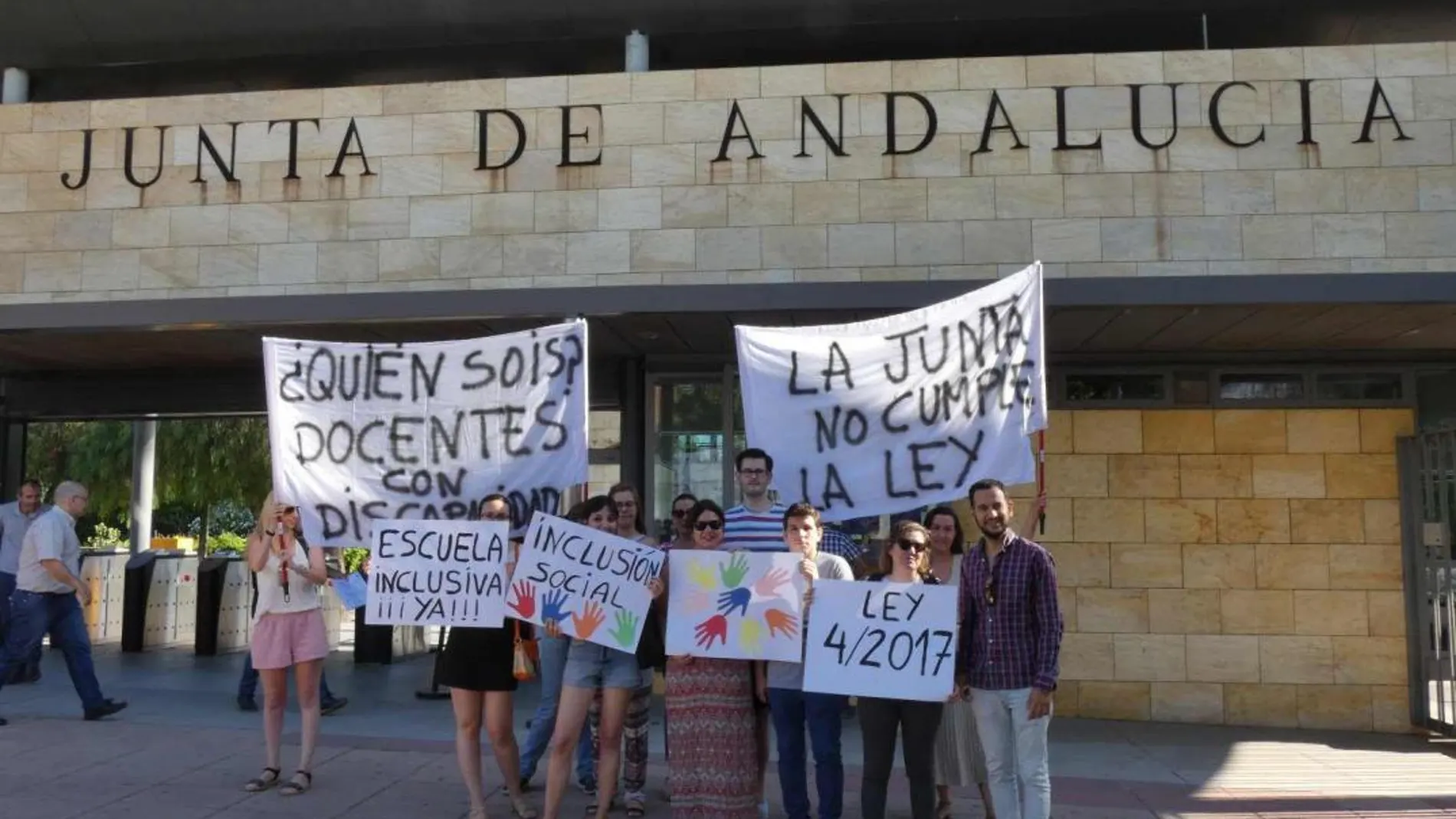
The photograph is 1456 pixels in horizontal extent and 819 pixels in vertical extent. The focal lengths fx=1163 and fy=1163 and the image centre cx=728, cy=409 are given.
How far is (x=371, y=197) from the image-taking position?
9.88 metres

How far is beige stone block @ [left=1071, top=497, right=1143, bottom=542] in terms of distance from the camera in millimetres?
9789

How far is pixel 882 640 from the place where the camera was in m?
5.57

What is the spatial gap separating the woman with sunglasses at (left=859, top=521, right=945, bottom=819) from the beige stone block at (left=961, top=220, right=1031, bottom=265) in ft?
13.3

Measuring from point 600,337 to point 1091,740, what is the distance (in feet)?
16.3

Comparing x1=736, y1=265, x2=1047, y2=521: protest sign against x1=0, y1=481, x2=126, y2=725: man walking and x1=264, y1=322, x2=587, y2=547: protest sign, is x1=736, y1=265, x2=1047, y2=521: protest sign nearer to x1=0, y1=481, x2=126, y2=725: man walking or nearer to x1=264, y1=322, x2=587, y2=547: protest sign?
x1=264, y1=322, x2=587, y2=547: protest sign

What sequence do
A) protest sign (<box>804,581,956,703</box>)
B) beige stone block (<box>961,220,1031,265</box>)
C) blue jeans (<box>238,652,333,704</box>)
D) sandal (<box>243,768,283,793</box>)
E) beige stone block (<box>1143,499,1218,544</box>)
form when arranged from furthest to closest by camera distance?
beige stone block (<box>1143,499,1218,544</box>) → blue jeans (<box>238,652,333,704</box>) → beige stone block (<box>961,220,1031,265</box>) → sandal (<box>243,768,283,793</box>) → protest sign (<box>804,581,956,703</box>)

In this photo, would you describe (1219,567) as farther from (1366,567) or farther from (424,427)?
(424,427)

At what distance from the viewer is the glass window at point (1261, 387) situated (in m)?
9.80

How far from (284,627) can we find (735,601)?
277cm

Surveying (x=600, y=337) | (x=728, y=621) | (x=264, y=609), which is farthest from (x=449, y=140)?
(x=728, y=621)

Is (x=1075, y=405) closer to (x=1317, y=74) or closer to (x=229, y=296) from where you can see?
(x=1317, y=74)

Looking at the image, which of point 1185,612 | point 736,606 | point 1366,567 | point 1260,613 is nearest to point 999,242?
point 1185,612

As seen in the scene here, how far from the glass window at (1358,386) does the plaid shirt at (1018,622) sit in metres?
5.72

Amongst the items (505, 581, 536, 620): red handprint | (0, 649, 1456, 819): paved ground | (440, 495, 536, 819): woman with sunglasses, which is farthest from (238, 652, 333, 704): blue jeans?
(505, 581, 536, 620): red handprint
